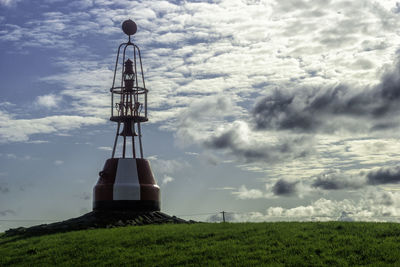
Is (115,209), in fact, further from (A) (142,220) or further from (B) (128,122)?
(B) (128,122)

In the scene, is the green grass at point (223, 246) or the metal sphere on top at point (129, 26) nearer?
the green grass at point (223, 246)

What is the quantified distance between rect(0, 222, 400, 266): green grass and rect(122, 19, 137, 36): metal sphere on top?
21.2m

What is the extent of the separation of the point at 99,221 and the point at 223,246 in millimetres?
16004

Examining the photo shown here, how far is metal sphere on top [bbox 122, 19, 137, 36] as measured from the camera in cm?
4728

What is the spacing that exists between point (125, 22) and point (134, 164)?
13.4 metres

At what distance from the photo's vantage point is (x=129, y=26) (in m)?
47.3

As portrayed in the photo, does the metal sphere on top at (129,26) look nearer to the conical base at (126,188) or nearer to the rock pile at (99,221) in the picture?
the conical base at (126,188)

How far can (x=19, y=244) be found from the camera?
32.9m

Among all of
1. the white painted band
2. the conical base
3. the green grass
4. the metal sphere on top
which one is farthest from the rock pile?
the metal sphere on top

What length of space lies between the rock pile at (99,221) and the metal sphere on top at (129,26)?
16.8 meters

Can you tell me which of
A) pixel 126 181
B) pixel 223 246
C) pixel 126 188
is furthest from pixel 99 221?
pixel 223 246

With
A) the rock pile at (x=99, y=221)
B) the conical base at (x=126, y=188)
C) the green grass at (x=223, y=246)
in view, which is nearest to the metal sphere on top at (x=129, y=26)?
the conical base at (x=126, y=188)

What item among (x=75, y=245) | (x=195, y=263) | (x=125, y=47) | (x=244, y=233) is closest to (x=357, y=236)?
(x=244, y=233)

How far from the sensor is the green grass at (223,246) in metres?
23.6
